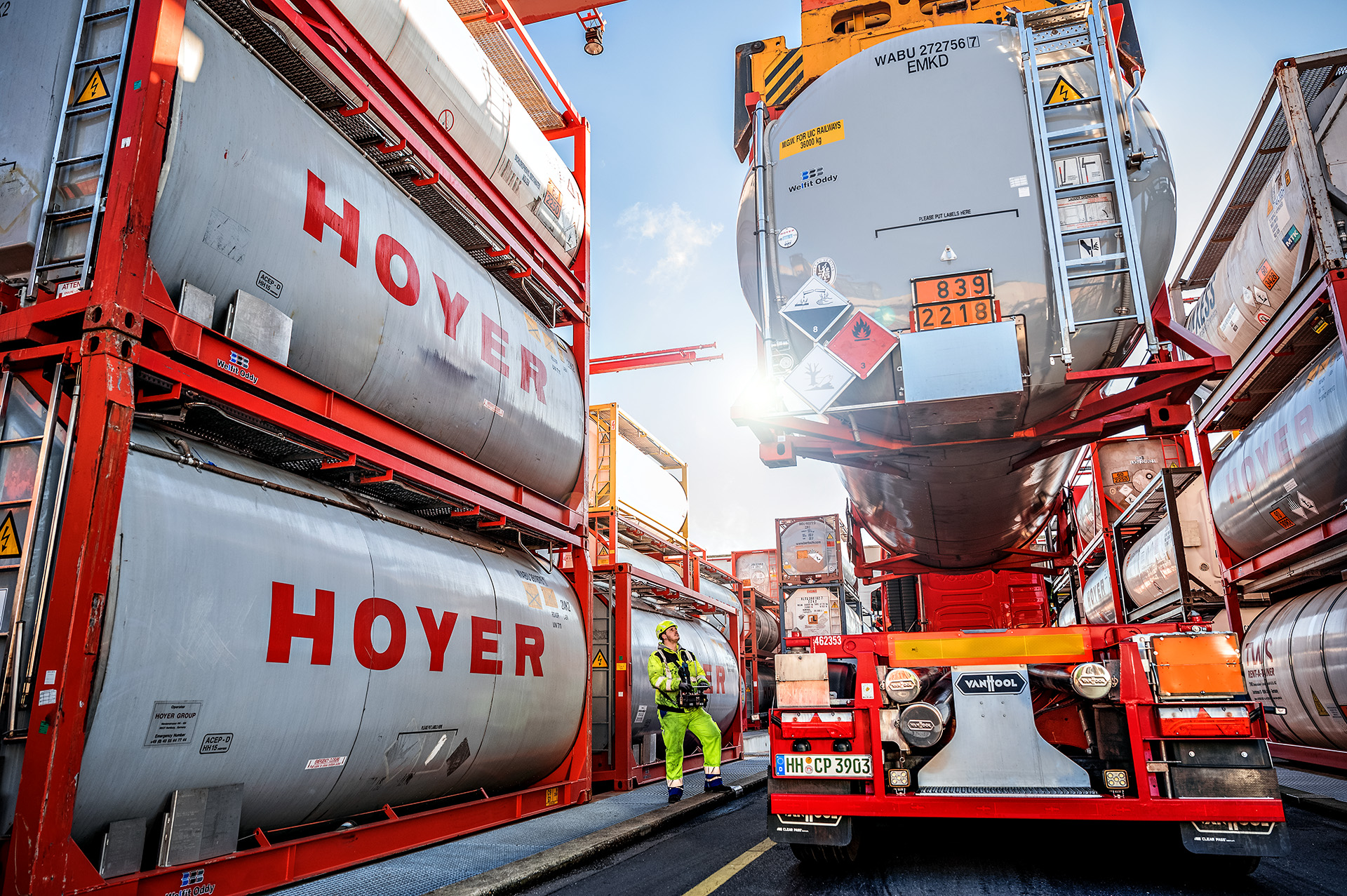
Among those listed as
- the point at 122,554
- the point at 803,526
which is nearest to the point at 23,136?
the point at 122,554

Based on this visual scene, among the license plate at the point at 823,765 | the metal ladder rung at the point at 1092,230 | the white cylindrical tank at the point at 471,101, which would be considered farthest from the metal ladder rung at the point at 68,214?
the metal ladder rung at the point at 1092,230

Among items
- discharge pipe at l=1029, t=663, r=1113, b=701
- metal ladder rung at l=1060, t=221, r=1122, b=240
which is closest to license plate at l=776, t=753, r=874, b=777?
discharge pipe at l=1029, t=663, r=1113, b=701

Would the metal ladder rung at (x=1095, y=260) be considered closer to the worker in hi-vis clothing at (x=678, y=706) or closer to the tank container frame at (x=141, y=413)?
the tank container frame at (x=141, y=413)

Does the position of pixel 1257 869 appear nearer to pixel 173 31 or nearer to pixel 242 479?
pixel 242 479

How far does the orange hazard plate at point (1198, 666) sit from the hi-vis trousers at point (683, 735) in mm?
4576

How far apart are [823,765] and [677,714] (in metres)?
3.80

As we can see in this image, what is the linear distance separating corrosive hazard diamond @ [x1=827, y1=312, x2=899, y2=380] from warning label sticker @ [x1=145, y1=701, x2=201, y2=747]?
3.88 meters

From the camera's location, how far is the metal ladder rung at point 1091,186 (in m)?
4.81

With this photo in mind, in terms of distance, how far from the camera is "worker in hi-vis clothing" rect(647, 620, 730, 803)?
26.2 feet

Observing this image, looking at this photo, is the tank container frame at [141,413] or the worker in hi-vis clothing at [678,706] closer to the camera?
the tank container frame at [141,413]

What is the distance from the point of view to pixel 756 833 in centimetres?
621

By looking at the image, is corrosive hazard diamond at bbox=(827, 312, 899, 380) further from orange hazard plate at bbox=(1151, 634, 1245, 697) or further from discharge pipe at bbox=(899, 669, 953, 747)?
orange hazard plate at bbox=(1151, 634, 1245, 697)

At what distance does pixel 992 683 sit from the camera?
4.50 m

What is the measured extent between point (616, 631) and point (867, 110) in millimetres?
6131
